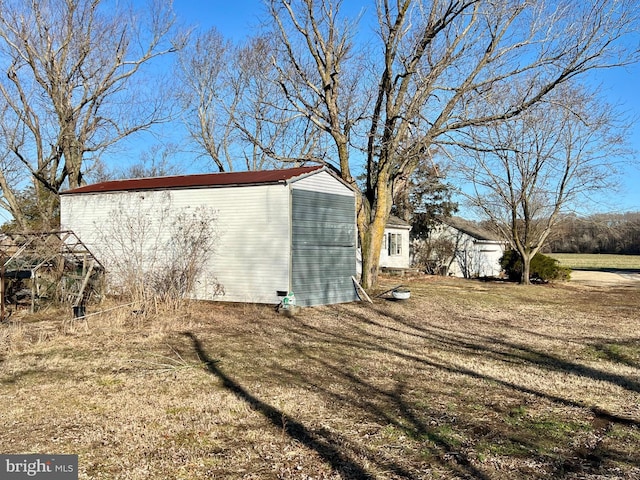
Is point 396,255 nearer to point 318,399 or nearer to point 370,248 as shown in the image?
point 370,248

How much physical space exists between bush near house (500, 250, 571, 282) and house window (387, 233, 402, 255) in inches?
244

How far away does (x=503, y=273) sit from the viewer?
34219 mm

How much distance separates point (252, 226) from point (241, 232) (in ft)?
1.33

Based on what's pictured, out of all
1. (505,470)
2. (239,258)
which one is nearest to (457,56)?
(239,258)

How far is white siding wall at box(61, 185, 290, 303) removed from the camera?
15164 mm

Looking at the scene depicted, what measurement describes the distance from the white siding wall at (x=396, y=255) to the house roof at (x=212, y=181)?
52.1ft

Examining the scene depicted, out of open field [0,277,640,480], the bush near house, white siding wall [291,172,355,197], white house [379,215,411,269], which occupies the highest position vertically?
white siding wall [291,172,355,197]

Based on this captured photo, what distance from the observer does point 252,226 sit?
51.4 feet

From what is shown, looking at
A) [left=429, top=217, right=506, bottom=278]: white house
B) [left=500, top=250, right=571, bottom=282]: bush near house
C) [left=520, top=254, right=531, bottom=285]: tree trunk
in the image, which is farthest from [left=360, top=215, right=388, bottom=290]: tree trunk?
[left=429, top=217, right=506, bottom=278]: white house

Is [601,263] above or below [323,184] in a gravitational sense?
below

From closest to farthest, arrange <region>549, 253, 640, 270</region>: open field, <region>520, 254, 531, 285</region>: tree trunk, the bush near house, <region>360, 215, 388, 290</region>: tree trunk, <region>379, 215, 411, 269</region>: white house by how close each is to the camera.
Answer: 1. <region>360, 215, 388, 290</region>: tree trunk
2. <region>520, 254, 531, 285</region>: tree trunk
3. the bush near house
4. <region>379, 215, 411, 269</region>: white house
5. <region>549, 253, 640, 270</region>: open field

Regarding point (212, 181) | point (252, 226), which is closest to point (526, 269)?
point (252, 226)

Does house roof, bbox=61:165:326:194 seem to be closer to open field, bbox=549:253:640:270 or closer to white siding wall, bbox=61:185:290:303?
white siding wall, bbox=61:185:290:303

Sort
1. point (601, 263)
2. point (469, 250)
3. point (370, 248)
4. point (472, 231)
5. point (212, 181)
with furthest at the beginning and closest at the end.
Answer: point (601, 263) < point (472, 231) < point (469, 250) < point (370, 248) < point (212, 181)
